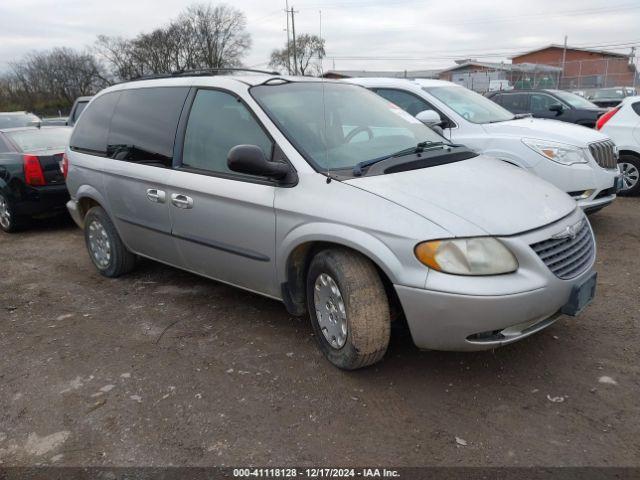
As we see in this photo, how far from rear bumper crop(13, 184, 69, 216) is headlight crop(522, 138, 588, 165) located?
19.0 feet

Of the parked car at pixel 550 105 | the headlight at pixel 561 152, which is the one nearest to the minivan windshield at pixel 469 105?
the headlight at pixel 561 152

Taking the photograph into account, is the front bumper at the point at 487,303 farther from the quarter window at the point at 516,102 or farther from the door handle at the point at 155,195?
the quarter window at the point at 516,102

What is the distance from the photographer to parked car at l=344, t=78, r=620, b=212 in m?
5.57

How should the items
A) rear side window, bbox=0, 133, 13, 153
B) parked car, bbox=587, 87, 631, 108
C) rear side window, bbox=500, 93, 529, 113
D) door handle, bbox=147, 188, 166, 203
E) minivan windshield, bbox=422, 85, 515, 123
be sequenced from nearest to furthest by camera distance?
door handle, bbox=147, 188, 166, 203
minivan windshield, bbox=422, 85, 515, 123
rear side window, bbox=0, 133, 13, 153
rear side window, bbox=500, 93, 529, 113
parked car, bbox=587, 87, 631, 108

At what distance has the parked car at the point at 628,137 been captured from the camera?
299 inches

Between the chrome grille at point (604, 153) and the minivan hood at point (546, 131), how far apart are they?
0.07 metres

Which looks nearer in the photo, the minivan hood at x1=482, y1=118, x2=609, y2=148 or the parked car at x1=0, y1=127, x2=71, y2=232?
the minivan hood at x1=482, y1=118, x2=609, y2=148

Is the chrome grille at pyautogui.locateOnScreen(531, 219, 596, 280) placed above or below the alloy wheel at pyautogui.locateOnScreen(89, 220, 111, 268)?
above

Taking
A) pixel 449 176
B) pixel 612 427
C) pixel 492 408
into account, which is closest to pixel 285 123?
pixel 449 176

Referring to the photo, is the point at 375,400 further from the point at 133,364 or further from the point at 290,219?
the point at 133,364

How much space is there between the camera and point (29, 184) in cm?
671

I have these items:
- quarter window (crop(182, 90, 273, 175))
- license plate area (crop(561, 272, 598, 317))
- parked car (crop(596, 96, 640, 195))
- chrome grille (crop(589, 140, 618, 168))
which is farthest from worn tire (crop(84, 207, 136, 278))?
parked car (crop(596, 96, 640, 195))

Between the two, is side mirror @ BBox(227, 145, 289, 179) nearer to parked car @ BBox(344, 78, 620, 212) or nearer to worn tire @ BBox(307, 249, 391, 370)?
worn tire @ BBox(307, 249, 391, 370)

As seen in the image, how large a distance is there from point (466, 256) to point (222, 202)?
1.68 metres
